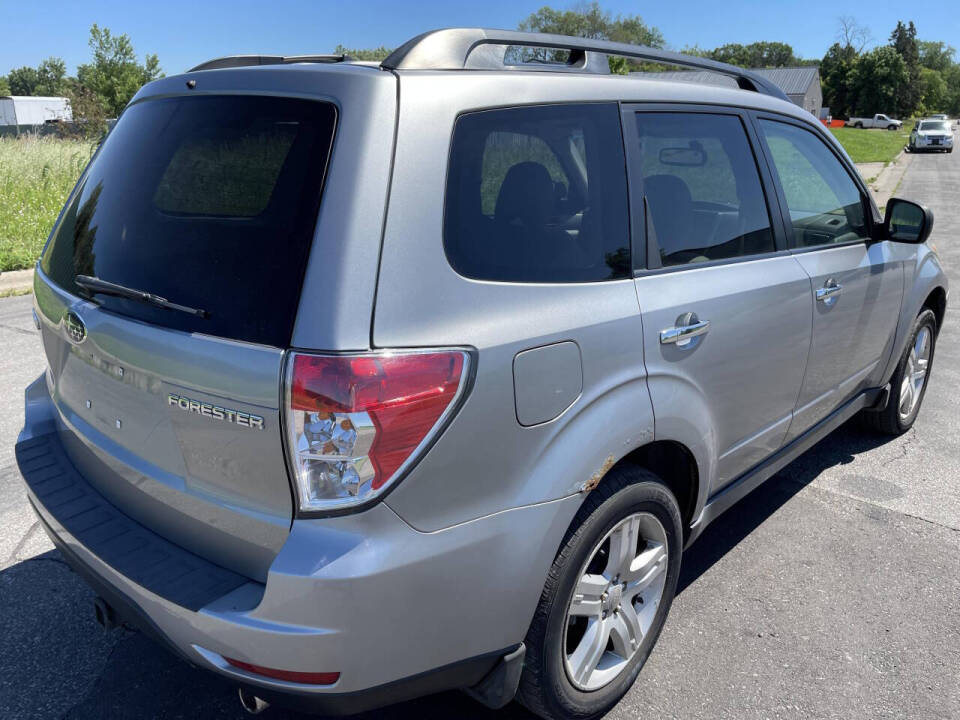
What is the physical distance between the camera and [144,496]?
2.12m

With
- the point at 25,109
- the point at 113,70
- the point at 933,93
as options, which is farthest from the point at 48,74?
the point at 933,93

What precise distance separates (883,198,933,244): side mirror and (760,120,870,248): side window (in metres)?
0.14

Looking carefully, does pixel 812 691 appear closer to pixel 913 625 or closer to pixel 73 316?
pixel 913 625

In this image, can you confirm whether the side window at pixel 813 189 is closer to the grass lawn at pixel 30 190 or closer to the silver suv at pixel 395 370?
the silver suv at pixel 395 370

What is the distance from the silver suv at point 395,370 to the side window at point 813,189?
64 centimetres

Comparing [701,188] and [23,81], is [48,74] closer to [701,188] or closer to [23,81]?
[23,81]

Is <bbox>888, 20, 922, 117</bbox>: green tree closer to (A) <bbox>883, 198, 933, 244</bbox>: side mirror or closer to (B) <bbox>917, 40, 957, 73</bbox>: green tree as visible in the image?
(B) <bbox>917, 40, 957, 73</bbox>: green tree

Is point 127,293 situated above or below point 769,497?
above

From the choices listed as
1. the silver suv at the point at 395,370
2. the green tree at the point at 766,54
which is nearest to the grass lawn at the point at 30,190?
the silver suv at the point at 395,370

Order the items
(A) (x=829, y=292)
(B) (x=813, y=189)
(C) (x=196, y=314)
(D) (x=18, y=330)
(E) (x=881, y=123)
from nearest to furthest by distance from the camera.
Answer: (C) (x=196, y=314)
(A) (x=829, y=292)
(B) (x=813, y=189)
(D) (x=18, y=330)
(E) (x=881, y=123)

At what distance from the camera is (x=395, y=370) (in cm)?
172

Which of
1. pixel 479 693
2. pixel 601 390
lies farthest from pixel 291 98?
pixel 479 693

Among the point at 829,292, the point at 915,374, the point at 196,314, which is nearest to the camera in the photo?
the point at 196,314

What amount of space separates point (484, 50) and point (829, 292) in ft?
6.20
